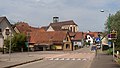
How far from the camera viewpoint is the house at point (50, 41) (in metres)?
97.3

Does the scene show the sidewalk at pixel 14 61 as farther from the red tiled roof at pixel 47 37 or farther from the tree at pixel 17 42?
the red tiled roof at pixel 47 37

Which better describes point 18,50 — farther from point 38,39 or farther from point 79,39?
point 79,39

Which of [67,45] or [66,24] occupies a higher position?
[66,24]

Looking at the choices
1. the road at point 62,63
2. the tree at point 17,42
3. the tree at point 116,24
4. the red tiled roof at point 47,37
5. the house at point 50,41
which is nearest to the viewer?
the road at point 62,63

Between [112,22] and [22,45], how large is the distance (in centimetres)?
2767

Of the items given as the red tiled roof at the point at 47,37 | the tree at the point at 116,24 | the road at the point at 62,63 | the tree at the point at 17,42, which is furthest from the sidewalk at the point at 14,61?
the red tiled roof at the point at 47,37

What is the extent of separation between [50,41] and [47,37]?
10.8ft

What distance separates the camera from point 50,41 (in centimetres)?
9812

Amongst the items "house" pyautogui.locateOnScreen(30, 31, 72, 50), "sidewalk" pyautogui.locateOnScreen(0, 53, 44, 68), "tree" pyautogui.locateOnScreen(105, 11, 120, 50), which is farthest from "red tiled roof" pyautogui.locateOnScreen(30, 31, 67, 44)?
"sidewalk" pyautogui.locateOnScreen(0, 53, 44, 68)

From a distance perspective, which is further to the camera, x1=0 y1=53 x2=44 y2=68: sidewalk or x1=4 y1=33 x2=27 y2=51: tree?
x1=4 y1=33 x2=27 y2=51: tree

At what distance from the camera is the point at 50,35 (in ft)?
334

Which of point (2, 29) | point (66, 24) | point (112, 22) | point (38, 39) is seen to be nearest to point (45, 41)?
point (38, 39)

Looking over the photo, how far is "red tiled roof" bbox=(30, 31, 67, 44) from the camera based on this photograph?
98.5 metres

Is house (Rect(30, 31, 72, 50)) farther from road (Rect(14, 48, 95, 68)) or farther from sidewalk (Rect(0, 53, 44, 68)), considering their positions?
sidewalk (Rect(0, 53, 44, 68))
